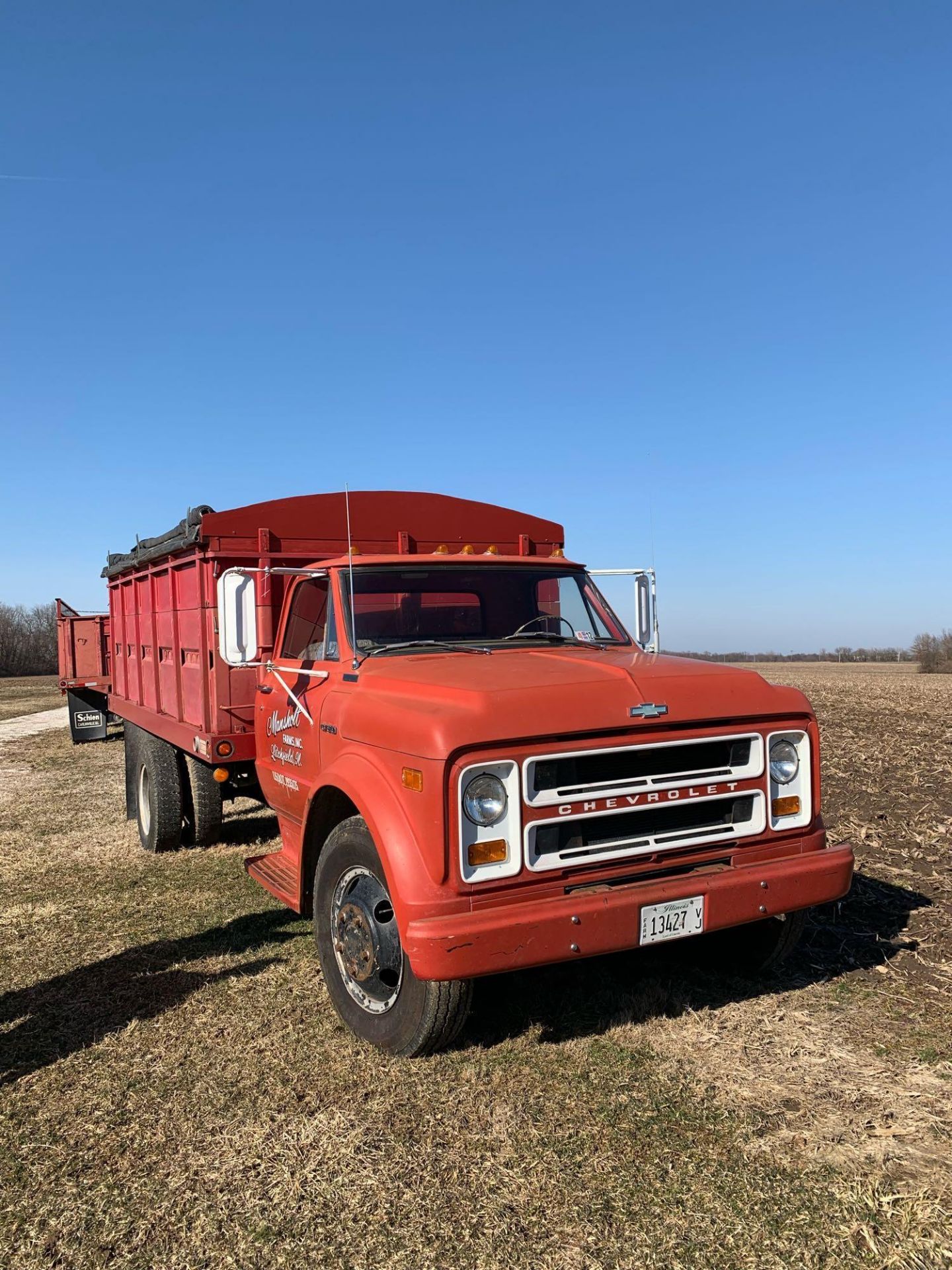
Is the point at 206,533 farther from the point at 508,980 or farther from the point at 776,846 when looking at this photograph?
the point at 776,846

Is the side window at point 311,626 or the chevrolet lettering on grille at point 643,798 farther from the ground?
the side window at point 311,626

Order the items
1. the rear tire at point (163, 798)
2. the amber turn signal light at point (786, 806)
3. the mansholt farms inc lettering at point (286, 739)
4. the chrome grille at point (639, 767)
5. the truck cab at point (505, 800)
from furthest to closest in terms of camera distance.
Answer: the rear tire at point (163, 798), the mansholt farms inc lettering at point (286, 739), the amber turn signal light at point (786, 806), the chrome grille at point (639, 767), the truck cab at point (505, 800)

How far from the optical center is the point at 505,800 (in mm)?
3445

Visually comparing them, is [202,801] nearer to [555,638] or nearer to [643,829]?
[555,638]

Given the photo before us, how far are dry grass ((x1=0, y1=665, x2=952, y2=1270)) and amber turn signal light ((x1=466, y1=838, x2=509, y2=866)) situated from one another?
965mm

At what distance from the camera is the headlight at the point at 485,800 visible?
3.39 m

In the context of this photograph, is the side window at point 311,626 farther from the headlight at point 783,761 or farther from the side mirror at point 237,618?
the headlight at point 783,761

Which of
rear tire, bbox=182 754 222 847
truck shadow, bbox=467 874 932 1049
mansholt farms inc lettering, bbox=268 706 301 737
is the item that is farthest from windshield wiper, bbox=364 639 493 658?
rear tire, bbox=182 754 222 847

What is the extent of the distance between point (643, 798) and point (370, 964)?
4.52 feet

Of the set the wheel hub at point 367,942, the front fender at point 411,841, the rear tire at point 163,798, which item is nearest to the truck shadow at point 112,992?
the wheel hub at point 367,942

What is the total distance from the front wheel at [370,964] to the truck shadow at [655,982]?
0.42 m

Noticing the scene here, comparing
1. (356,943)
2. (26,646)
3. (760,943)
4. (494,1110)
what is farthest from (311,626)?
Answer: (26,646)

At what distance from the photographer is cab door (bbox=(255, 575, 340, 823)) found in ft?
15.8

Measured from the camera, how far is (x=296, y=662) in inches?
208
